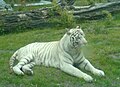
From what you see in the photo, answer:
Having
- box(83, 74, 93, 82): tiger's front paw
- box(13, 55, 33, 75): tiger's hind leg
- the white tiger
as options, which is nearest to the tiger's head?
the white tiger

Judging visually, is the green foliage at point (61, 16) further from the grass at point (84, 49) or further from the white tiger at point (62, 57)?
the white tiger at point (62, 57)

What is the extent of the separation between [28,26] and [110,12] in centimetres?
389

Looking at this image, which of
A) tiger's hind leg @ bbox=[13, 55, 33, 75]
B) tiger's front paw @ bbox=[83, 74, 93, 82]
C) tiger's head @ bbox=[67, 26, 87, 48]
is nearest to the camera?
tiger's front paw @ bbox=[83, 74, 93, 82]

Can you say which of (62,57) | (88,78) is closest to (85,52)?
(62,57)

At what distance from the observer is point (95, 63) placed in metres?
9.67

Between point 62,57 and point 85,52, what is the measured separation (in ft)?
2.19

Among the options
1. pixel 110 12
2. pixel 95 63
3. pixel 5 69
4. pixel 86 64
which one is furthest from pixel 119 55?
pixel 110 12

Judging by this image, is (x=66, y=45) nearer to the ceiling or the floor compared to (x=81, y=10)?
nearer to the ceiling

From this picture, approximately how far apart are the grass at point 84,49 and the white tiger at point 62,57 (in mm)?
140

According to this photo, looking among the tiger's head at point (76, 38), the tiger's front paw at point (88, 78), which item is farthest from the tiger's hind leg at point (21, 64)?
the tiger's front paw at point (88, 78)

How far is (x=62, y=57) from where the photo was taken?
884 cm

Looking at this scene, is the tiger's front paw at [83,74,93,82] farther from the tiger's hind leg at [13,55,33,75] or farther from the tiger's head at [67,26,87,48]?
the tiger's hind leg at [13,55,33,75]

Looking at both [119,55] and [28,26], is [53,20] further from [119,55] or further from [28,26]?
[119,55]

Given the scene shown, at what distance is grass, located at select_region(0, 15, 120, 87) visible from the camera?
26.3 ft
